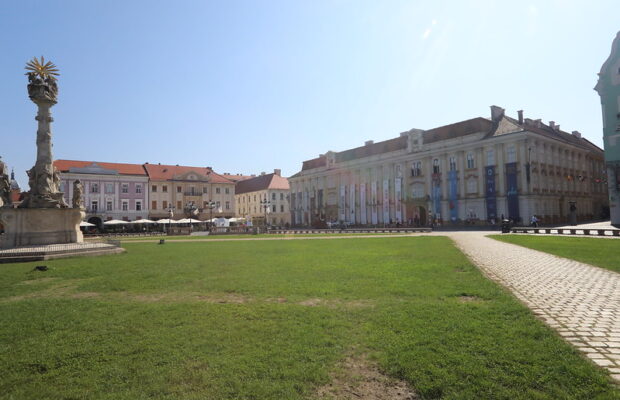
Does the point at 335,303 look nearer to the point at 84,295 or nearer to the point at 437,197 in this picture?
the point at 84,295

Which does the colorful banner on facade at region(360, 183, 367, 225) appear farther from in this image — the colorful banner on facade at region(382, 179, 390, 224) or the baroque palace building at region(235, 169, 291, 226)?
the baroque palace building at region(235, 169, 291, 226)

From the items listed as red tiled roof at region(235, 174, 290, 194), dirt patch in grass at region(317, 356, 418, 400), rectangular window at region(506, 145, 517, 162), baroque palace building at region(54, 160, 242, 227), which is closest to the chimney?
rectangular window at region(506, 145, 517, 162)

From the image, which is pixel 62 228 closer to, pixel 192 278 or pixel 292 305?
pixel 192 278

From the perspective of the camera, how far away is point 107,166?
68938 millimetres

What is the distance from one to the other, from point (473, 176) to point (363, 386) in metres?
52.8

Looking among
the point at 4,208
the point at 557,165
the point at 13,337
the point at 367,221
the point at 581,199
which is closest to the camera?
the point at 13,337

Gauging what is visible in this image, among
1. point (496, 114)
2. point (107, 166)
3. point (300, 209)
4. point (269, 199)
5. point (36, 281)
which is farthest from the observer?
point (269, 199)

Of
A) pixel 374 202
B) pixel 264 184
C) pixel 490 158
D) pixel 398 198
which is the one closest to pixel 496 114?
pixel 490 158

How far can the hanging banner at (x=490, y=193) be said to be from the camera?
1908 inches

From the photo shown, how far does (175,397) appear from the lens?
3.69 meters

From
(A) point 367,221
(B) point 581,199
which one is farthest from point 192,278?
(B) point 581,199

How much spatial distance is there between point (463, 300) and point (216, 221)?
52.3 metres

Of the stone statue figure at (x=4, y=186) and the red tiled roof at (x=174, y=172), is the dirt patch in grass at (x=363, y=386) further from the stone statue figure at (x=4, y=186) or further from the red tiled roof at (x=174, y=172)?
the red tiled roof at (x=174, y=172)

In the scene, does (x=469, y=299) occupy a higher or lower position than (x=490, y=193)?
lower
